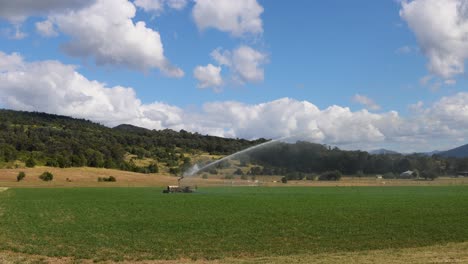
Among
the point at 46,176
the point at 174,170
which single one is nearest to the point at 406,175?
the point at 174,170

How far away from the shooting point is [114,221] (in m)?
37.2

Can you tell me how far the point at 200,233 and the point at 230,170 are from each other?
6555 centimetres

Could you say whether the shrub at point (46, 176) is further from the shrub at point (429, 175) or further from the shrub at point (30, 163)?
the shrub at point (429, 175)

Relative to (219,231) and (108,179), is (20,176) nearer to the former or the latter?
(108,179)

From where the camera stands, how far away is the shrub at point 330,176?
13225 cm

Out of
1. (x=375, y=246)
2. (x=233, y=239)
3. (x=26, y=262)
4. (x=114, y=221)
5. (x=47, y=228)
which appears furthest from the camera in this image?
(x=114, y=221)

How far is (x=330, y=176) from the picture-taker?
132500mm

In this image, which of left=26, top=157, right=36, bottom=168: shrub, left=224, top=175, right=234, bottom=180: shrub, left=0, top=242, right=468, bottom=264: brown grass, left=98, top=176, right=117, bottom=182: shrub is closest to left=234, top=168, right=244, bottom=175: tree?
left=224, top=175, right=234, bottom=180: shrub

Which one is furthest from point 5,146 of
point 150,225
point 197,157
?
point 150,225

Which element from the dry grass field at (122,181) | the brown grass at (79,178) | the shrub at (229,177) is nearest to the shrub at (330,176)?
the dry grass field at (122,181)

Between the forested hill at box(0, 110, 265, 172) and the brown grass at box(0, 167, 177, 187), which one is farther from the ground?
the forested hill at box(0, 110, 265, 172)

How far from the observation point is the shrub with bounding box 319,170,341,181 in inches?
5207

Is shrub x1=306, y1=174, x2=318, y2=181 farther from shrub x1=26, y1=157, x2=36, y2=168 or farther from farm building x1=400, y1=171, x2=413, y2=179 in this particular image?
shrub x1=26, y1=157, x2=36, y2=168

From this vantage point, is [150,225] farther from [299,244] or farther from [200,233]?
[299,244]
